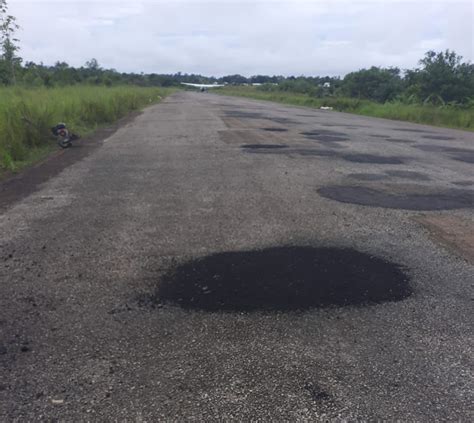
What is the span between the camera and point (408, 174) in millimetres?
9383

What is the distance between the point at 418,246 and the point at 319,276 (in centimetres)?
154

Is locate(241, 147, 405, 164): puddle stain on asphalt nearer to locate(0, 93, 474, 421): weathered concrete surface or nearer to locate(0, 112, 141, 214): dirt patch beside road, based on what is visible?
locate(0, 93, 474, 421): weathered concrete surface

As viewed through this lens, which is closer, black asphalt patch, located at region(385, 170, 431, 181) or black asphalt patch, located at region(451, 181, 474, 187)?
black asphalt patch, located at region(451, 181, 474, 187)

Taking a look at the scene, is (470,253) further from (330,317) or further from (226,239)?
(226,239)

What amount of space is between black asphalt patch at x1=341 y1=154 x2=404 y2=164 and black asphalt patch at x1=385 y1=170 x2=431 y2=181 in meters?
1.06

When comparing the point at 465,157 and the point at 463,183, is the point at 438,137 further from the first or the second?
the point at 463,183

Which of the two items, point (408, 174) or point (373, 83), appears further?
point (373, 83)

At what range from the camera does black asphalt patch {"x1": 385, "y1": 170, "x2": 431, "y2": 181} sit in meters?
9.03

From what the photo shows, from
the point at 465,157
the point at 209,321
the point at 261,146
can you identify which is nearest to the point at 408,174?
the point at 465,157

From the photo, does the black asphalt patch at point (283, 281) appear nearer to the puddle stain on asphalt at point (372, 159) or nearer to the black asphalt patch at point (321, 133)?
the puddle stain on asphalt at point (372, 159)

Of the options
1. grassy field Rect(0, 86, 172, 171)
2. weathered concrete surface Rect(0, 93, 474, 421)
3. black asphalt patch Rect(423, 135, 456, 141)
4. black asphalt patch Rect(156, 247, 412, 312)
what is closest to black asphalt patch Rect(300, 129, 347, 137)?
black asphalt patch Rect(423, 135, 456, 141)

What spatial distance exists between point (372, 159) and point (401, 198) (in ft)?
12.4

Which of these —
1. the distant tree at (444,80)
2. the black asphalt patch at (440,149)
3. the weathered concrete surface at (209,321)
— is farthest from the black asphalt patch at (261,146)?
the distant tree at (444,80)

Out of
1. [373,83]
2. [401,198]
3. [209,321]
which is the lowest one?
[209,321]
